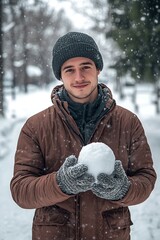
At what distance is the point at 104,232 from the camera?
231cm

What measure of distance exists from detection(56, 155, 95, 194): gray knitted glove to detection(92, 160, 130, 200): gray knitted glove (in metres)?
0.05

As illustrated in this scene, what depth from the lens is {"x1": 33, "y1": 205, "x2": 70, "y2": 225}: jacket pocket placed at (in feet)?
7.49

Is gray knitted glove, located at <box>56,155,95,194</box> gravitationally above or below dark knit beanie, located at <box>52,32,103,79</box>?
below

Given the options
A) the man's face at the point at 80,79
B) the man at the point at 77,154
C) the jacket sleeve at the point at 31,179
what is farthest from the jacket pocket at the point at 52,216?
the man's face at the point at 80,79

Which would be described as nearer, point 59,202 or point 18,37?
point 59,202

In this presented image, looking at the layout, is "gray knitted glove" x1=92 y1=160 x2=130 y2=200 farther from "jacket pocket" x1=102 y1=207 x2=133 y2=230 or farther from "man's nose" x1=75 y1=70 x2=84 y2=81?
"man's nose" x1=75 y1=70 x2=84 y2=81

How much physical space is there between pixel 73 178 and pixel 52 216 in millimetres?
409

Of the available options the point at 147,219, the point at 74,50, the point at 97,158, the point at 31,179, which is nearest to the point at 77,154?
the point at 97,158

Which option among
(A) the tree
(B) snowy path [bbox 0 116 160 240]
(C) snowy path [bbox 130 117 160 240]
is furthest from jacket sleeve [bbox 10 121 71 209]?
(A) the tree

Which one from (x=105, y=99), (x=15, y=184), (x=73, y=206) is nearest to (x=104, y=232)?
(x=73, y=206)

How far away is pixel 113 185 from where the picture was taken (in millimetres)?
2018

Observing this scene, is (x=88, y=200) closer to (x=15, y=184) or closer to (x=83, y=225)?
(x=83, y=225)

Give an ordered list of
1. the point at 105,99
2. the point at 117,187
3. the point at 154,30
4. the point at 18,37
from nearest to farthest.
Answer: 1. the point at 117,187
2. the point at 105,99
3. the point at 154,30
4. the point at 18,37

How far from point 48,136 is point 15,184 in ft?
1.04
